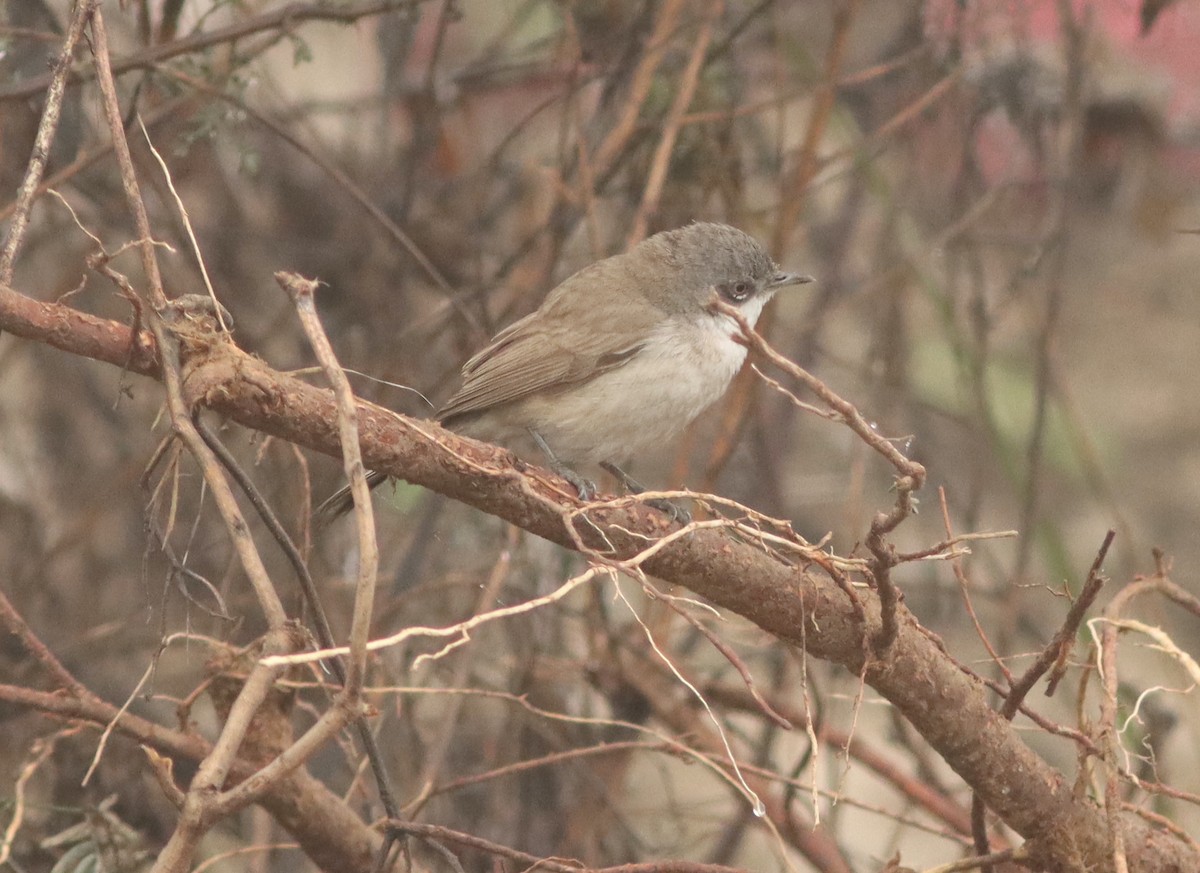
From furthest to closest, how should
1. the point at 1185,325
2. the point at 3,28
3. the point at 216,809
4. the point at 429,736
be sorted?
the point at 1185,325, the point at 429,736, the point at 3,28, the point at 216,809

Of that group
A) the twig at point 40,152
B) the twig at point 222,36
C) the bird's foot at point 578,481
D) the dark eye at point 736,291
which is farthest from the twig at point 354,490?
the dark eye at point 736,291

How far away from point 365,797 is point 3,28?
2.26 meters

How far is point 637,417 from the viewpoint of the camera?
160 inches

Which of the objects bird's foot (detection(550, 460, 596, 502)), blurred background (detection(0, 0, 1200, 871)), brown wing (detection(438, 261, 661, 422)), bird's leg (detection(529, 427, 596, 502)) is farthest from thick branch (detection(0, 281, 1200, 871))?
brown wing (detection(438, 261, 661, 422))

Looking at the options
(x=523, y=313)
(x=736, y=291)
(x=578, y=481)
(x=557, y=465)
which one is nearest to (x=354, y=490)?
(x=578, y=481)

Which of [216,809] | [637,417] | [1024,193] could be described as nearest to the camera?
[216,809]

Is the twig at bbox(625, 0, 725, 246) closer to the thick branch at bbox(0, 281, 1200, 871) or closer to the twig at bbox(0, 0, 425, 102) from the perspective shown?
the twig at bbox(0, 0, 425, 102)

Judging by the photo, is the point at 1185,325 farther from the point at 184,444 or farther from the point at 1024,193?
the point at 184,444

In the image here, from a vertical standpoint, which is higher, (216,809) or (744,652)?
(744,652)

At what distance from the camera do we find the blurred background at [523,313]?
445 cm

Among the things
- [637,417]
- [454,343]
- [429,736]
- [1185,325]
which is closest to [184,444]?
[637,417]

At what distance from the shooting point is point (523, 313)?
17.4ft

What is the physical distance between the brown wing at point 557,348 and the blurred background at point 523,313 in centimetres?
37

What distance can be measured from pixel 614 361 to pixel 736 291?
555 mm
